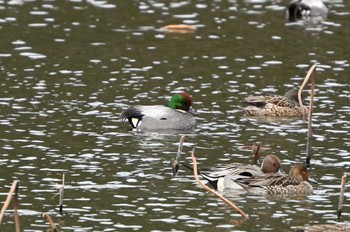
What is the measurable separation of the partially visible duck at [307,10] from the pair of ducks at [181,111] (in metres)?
9.14

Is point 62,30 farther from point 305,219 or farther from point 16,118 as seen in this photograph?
point 305,219

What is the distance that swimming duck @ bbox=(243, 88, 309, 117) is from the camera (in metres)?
25.3

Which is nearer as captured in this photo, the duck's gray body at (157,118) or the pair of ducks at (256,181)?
the pair of ducks at (256,181)

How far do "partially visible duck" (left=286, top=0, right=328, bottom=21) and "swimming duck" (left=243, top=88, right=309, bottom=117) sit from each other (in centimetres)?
932

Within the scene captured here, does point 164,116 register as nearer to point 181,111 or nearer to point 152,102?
point 181,111

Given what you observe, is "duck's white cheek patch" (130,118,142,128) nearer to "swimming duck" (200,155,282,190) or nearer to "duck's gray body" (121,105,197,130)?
"duck's gray body" (121,105,197,130)

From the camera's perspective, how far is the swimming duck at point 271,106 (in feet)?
83.1

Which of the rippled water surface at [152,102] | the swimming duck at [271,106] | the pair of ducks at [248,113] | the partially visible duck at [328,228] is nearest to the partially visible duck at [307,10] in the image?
the rippled water surface at [152,102]

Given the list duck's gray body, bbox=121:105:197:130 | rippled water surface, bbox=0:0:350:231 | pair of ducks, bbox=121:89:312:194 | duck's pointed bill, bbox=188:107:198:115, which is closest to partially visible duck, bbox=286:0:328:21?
rippled water surface, bbox=0:0:350:231

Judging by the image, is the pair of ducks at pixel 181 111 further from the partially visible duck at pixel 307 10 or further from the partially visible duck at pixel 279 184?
the partially visible duck at pixel 307 10

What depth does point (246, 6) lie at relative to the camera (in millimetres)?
36094

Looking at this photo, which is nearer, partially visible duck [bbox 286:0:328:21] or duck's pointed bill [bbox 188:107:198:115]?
duck's pointed bill [bbox 188:107:198:115]

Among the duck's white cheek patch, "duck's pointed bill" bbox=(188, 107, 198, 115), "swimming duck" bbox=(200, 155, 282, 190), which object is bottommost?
"swimming duck" bbox=(200, 155, 282, 190)

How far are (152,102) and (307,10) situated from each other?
10493 millimetres
